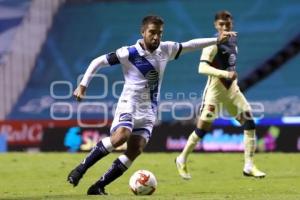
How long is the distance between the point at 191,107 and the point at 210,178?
490 inches

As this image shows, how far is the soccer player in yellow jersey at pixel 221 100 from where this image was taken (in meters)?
11.8

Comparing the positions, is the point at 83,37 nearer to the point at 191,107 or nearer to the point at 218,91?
the point at 191,107

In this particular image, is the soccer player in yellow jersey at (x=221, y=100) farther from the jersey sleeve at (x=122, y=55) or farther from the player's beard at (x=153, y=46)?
the jersey sleeve at (x=122, y=55)

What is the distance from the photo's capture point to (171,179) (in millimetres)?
11828

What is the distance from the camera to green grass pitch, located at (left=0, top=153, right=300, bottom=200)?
29.0ft

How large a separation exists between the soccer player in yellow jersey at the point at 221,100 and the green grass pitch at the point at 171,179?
0.29 m

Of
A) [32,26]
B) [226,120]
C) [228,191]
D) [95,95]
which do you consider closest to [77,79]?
[95,95]

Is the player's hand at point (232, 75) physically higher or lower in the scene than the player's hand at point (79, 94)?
higher

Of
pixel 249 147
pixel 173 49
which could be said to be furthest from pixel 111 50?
pixel 173 49

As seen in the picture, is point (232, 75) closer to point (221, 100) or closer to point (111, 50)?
point (221, 100)

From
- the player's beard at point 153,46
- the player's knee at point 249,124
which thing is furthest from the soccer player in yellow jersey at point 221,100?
the player's beard at point 153,46

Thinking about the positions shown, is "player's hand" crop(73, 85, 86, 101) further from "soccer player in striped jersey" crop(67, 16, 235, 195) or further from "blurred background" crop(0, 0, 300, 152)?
"blurred background" crop(0, 0, 300, 152)

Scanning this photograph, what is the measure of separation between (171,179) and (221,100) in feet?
4.69

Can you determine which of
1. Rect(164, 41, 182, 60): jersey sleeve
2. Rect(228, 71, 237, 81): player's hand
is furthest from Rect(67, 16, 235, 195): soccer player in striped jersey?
Rect(228, 71, 237, 81): player's hand
